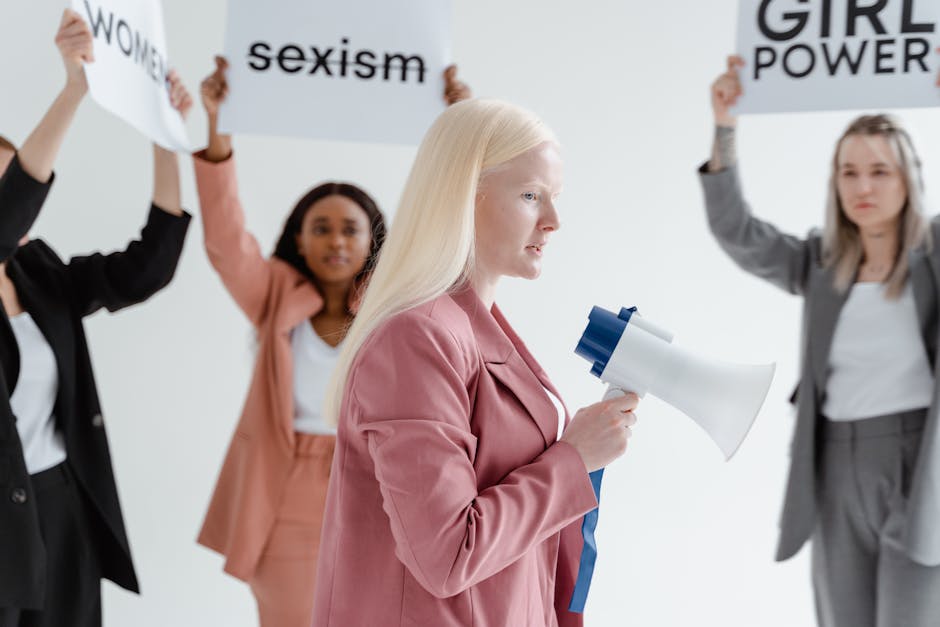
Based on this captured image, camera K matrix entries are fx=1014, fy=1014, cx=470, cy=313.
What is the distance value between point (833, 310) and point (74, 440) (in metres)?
2.05

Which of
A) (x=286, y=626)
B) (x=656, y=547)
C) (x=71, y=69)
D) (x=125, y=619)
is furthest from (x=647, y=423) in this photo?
(x=71, y=69)

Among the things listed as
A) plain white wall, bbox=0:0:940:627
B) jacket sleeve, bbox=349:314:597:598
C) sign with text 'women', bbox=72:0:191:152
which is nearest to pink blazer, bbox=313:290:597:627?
jacket sleeve, bbox=349:314:597:598

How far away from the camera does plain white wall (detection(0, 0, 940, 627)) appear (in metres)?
4.20

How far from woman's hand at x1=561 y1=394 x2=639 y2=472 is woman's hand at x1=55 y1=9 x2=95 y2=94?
5.33ft

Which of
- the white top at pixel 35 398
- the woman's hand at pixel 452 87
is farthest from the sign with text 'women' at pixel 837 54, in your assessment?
the white top at pixel 35 398

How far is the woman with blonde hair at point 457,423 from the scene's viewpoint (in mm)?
1351

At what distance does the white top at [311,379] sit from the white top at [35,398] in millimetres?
691

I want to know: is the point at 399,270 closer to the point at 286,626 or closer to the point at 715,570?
the point at 286,626

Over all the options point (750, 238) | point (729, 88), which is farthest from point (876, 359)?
point (729, 88)

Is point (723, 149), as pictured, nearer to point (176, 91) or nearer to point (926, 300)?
point (926, 300)

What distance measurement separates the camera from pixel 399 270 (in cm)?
153

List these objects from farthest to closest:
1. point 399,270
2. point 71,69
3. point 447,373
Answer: point 71,69, point 399,270, point 447,373

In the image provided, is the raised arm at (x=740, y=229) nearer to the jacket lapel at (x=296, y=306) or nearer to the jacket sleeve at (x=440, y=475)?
the jacket lapel at (x=296, y=306)

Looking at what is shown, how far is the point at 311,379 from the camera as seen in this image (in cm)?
303
